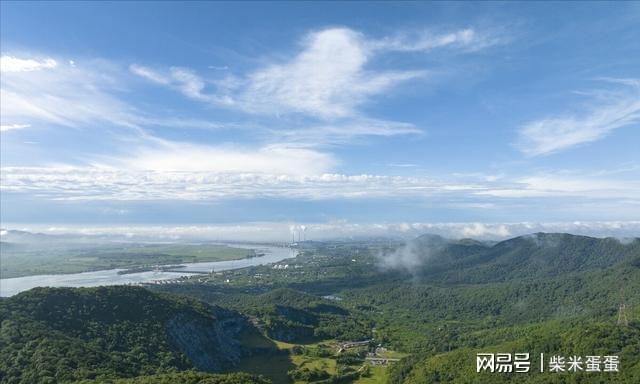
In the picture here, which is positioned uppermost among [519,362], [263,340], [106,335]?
[106,335]

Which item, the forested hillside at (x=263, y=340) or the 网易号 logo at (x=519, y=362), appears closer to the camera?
the forested hillside at (x=263, y=340)

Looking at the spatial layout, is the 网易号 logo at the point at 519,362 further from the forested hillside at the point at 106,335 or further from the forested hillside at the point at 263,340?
the forested hillside at the point at 106,335

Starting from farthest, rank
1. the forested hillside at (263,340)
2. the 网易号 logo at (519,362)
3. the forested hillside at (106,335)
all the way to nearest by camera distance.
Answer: the 网易号 logo at (519,362), the forested hillside at (263,340), the forested hillside at (106,335)

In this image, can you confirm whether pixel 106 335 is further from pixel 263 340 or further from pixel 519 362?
pixel 519 362

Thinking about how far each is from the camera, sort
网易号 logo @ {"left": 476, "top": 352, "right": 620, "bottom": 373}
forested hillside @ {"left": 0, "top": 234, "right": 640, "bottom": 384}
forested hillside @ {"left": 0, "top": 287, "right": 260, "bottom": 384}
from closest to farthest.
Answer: forested hillside @ {"left": 0, "top": 287, "right": 260, "bottom": 384} < forested hillside @ {"left": 0, "top": 234, "right": 640, "bottom": 384} < 网易号 logo @ {"left": 476, "top": 352, "right": 620, "bottom": 373}

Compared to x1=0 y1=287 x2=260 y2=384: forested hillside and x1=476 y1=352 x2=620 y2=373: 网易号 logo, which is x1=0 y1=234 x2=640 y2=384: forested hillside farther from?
x1=476 y1=352 x2=620 y2=373: 网易号 logo

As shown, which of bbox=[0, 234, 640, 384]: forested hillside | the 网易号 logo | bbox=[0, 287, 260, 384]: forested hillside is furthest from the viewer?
the 网易号 logo

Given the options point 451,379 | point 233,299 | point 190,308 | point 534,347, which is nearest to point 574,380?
point 534,347

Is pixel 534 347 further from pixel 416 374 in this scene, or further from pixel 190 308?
pixel 190 308

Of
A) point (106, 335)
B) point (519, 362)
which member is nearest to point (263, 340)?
point (106, 335)

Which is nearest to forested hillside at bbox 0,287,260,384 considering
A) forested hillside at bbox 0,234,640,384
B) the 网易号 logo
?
forested hillside at bbox 0,234,640,384

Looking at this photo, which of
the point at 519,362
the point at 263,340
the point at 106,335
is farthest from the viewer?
the point at 263,340

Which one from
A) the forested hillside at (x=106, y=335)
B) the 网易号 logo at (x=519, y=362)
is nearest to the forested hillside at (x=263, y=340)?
the forested hillside at (x=106, y=335)
